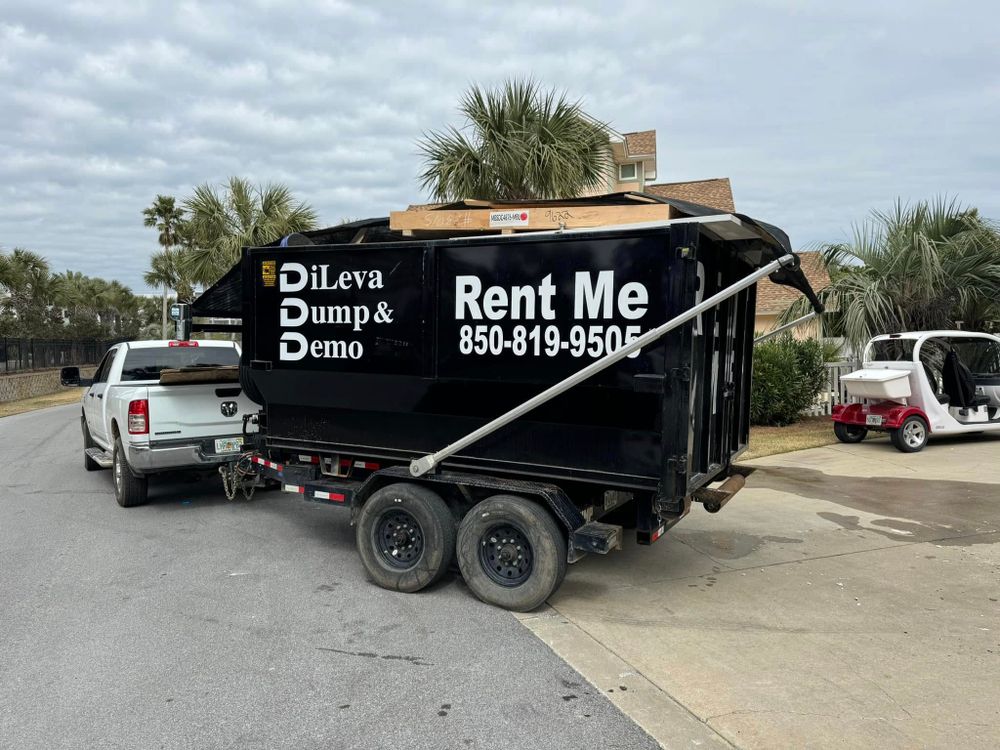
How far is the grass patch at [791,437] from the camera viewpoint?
38.8 feet

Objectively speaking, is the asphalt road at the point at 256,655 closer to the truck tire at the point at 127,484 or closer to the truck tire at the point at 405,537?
the truck tire at the point at 405,537

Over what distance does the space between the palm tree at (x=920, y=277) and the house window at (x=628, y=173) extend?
68.5ft

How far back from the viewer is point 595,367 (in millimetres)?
4594

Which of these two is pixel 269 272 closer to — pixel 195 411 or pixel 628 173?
pixel 195 411

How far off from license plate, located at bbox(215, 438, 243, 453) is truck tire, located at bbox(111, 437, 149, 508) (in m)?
0.97

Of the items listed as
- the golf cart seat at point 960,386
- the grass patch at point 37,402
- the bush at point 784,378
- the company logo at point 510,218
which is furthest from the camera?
the grass patch at point 37,402

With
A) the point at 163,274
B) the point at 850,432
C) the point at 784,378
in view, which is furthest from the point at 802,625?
the point at 163,274

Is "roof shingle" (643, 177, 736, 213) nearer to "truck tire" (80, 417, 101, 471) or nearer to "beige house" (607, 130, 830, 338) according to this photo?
"beige house" (607, 130, 830, 338)

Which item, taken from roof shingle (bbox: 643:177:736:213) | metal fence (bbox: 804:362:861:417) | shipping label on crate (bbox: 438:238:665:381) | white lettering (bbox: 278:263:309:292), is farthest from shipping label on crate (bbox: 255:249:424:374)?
roof shingle (bbox: 643:177:736:213)

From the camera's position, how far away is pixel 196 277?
62.5 ft

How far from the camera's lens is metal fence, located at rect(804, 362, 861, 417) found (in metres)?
14.7

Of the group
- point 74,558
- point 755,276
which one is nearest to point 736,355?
point 755,276

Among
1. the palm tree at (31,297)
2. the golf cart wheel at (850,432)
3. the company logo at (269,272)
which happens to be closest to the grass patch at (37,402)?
the palm tree at (31,297)

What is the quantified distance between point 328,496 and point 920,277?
1138 cm
